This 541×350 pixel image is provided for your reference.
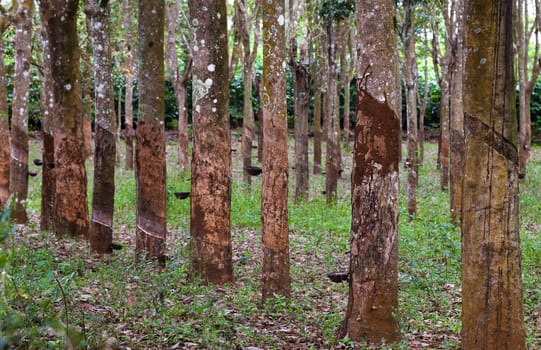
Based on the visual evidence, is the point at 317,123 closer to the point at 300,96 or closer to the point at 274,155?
the point at 300,96

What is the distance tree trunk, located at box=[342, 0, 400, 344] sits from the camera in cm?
582

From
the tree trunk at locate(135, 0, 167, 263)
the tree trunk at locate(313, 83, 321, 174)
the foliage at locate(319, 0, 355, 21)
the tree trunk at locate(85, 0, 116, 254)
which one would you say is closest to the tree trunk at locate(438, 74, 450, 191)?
the tree trunk at locate(313, 83, 321, 174)

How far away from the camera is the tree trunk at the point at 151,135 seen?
9305 mm

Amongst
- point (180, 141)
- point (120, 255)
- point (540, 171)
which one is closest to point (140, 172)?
point (120, 255)

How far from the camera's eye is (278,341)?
20.8ft

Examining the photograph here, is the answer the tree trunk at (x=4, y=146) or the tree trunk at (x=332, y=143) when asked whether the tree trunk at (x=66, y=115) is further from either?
the tree trunk at (x=332, y=143)

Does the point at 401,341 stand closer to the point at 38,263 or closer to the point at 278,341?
the point at 278,341

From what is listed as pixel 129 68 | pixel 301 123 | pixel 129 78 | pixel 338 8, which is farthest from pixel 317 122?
pixel 338 8

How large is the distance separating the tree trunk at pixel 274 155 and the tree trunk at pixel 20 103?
21.9 feet

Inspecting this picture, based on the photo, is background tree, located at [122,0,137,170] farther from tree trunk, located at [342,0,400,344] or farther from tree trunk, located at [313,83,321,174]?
tree trunk, located at [342,0,400,344]

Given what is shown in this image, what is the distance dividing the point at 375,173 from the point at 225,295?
3328 mm

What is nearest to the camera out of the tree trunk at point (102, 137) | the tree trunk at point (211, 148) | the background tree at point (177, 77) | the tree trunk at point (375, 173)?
the tree trunk at point (375, 173)

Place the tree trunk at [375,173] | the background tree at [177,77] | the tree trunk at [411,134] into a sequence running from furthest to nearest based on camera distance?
the background tree at [177,77] < the tree trunk at [411,134] < the tree trunk at [375,173]

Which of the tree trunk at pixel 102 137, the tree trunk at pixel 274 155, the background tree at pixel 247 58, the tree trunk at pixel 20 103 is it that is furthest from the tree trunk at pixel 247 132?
the tree trunk at pixel 274 155
